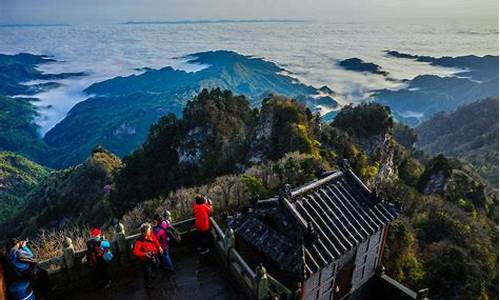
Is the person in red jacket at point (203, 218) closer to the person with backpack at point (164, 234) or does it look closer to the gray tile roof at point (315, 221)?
the person with backpack at point (164, 234)

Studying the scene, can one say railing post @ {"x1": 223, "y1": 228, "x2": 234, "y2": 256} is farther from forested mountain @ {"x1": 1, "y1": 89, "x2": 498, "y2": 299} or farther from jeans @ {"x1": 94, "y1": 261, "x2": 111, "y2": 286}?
forested mountain @ {"x1": 1, "y1": 89, "x2": 498, "y2": 299}

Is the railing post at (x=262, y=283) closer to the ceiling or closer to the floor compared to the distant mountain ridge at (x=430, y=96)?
closer to the ceiling

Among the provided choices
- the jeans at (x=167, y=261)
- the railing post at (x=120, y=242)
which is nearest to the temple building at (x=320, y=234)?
the jeans at (x=167, y=261)

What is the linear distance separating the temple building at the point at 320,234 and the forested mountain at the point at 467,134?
9945cm

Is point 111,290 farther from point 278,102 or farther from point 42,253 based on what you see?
point 278,102

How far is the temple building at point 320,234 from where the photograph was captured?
16750mm

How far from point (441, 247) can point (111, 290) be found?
3273 cm

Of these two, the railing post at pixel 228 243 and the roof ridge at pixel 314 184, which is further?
the roof ridge at pixel 314 184

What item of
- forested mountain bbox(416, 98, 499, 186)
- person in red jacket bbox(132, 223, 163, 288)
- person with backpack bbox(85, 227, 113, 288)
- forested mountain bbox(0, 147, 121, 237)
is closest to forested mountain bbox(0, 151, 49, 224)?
forested mountain bbox(0, 147, 121, 237)

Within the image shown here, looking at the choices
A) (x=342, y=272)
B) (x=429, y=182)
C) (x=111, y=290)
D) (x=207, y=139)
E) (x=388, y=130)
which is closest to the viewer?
(x=111, y=290)

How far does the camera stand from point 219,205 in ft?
113

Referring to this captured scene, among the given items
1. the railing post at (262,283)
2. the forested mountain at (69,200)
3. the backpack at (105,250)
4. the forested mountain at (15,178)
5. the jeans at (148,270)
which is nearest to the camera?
the railing post at (262,283)

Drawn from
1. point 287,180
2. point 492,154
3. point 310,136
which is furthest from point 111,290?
point 492,154

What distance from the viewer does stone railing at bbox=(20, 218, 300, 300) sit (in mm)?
14125
